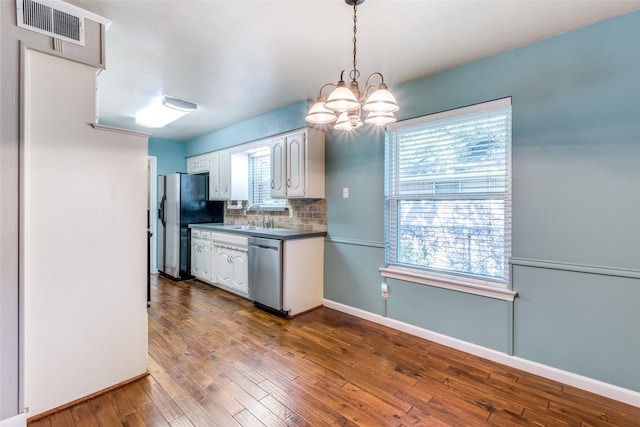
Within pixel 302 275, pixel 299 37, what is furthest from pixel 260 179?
pixel 299 37

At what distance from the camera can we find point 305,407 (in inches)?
72.2

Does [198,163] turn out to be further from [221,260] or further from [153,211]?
[221,260]

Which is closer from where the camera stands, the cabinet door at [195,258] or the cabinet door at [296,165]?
the cabinet door at [296,165]

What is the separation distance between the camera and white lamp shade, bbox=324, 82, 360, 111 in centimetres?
152

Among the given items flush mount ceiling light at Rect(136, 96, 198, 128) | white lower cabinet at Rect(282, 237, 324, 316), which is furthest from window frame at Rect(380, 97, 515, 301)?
flush mount ceiling light at Rect(136, 96, 198, 128)

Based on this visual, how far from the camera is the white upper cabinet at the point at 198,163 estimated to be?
5.27 m

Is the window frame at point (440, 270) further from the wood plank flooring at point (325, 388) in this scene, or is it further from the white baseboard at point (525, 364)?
the wood plank flooring at point (325, 388)

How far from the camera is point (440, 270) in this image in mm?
2752

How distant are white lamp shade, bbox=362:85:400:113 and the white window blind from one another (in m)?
2.89

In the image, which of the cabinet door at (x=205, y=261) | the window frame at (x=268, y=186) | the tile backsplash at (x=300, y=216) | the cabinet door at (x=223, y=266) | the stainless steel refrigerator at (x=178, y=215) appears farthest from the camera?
the stainless steel refrigerator at (x=178, y=215)

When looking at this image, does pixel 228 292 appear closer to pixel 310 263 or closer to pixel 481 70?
pixel 310 263

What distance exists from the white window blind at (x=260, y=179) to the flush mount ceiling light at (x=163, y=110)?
47.7 inches

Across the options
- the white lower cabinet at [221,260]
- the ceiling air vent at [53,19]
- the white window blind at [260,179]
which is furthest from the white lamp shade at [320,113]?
the white window blind at [260,179]

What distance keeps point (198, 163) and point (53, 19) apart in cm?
383
